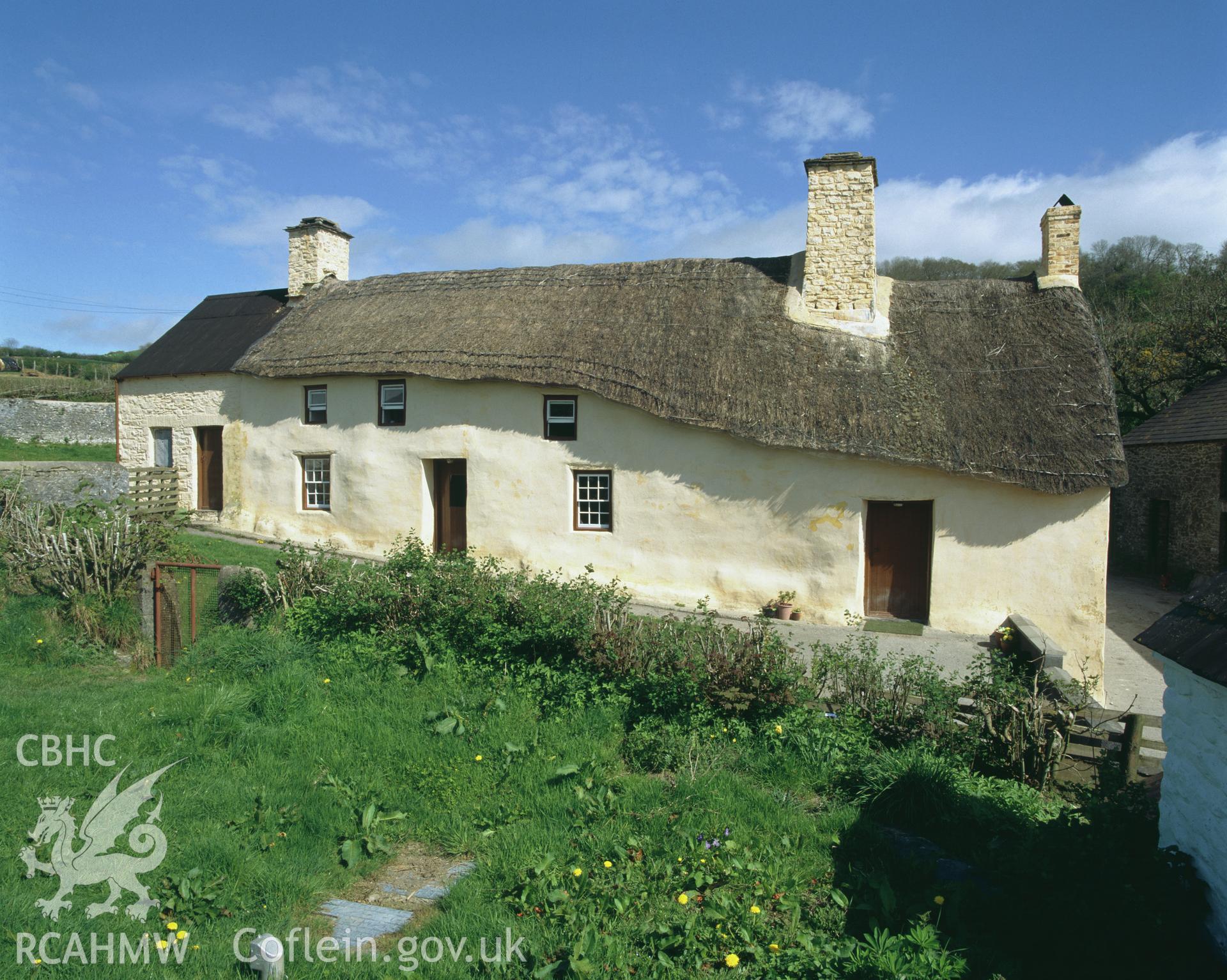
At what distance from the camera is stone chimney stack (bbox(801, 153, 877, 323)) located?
14.0 metres

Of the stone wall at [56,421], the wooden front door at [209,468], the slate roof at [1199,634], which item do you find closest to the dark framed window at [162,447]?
the wooden front door at [209,468]

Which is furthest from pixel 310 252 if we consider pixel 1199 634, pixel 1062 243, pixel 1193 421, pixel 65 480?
pixel 1193 421

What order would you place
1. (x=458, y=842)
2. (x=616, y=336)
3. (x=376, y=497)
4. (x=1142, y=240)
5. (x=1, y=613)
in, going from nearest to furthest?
(x=458, y=842) → (x=1, y=613) → (x=616, y=336) → (x=376, y=497) → (x=1142, y=240)

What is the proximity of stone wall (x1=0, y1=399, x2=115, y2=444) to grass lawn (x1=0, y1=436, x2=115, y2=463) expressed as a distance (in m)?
0.33

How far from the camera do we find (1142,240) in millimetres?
42594

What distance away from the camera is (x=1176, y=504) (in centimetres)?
2130

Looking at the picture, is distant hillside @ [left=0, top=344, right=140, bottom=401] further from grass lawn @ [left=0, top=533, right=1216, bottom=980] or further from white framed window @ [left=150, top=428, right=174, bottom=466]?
grass lawn @ [left=0, top=533, right=1216, bottom=980]

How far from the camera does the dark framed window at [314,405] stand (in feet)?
53.5

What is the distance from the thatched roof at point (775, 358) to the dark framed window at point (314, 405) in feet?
1.63

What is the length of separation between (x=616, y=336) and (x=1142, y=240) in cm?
4186

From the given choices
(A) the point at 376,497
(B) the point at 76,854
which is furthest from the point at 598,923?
(A) the point at 376,497

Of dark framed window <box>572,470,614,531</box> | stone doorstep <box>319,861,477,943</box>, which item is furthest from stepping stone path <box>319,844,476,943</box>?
dark framed window <box>572,470,614,531</box>

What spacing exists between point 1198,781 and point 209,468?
18895mm

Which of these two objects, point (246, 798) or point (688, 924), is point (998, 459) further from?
point (246, 798)
